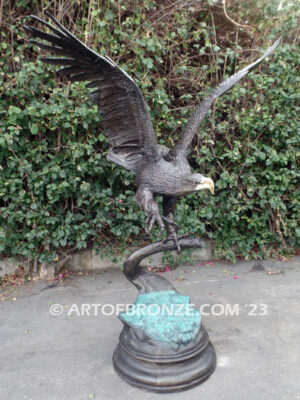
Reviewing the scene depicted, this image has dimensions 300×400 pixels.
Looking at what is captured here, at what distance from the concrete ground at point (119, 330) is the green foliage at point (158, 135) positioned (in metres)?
0.47

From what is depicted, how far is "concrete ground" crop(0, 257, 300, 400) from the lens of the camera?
2.25 meters

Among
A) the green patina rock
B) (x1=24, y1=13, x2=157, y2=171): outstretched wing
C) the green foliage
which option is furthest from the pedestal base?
the green foliage

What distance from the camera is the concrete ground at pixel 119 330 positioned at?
2248mm

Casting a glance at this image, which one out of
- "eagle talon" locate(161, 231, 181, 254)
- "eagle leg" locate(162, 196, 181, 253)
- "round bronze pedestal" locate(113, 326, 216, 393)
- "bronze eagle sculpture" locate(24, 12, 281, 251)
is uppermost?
"bronze eagle sculpture" locate(24, 12, 281, 251)

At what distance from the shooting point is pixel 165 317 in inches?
93.7

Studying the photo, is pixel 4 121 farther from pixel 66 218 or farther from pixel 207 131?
pixel 207 131

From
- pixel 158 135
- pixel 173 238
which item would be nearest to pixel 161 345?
pixel 173 238

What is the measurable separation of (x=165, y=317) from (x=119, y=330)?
0.72 metres

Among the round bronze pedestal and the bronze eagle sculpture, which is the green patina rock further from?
the bronze eagle sculpture

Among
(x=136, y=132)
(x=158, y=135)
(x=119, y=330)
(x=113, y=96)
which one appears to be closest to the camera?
(x=113, y=96)

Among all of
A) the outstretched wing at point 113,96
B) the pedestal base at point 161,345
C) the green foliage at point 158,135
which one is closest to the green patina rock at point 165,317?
the pedestal base at point 161,345

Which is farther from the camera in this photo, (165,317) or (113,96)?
(165,317)

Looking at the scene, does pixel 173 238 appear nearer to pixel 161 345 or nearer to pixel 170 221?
pixel 170 221

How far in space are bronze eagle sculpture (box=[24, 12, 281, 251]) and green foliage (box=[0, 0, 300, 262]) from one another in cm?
112
